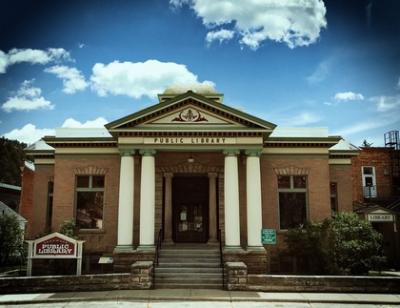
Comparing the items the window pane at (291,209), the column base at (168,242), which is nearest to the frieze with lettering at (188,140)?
the window pane at (291,209)

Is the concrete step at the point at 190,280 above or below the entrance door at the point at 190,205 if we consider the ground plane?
below

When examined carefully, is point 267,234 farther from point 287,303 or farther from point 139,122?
point 139,122

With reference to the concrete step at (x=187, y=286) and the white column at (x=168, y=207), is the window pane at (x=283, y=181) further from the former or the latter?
the concrete step at (x=187, y=286)

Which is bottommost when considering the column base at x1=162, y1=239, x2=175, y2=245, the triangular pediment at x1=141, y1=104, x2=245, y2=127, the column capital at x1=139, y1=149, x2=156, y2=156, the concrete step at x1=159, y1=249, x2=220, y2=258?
the concrete step at x1=159, y1=249, x2=220, y2=258

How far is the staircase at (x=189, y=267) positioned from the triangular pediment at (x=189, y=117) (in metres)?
5.60

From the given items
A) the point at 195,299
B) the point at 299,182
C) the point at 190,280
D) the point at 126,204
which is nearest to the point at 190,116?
the point at 126,204

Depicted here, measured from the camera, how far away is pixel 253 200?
19.7 metres

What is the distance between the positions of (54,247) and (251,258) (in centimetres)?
833

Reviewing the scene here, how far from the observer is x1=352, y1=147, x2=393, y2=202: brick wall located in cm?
3151

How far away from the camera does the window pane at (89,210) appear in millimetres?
21828

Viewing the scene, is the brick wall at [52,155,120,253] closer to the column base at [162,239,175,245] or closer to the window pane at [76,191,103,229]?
the window pane at [76,191,103,229]

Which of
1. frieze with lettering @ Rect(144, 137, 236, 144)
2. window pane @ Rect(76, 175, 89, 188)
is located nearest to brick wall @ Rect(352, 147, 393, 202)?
frieze with lettering @ Rect(144, 137, 236, 144)

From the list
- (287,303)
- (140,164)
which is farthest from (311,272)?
(140,164)

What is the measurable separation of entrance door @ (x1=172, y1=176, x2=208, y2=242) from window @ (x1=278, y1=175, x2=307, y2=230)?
3.91m
